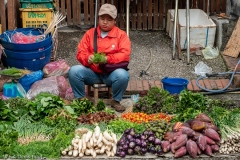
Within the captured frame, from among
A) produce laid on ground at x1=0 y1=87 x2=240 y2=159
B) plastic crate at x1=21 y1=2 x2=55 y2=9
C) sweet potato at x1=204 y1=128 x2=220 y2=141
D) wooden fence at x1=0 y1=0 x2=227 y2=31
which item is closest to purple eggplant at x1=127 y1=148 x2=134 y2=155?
produce laid on ground at x1=0 y1=87 x2=240 y2=159

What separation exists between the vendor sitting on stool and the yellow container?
1984mm

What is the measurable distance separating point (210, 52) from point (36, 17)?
3.52m

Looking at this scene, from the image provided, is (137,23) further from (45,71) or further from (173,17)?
(45,71)

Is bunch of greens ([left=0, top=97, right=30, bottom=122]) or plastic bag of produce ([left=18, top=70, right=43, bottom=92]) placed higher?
plastic bag of produce ([left=18, top=70, right=43, bottom=92])

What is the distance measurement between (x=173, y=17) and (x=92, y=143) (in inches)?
208

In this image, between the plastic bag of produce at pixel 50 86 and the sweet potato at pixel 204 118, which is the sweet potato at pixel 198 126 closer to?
the sweet potato at pixel 204 118

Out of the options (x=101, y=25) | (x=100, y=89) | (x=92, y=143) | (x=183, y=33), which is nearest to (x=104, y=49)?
(x=101, y=25)

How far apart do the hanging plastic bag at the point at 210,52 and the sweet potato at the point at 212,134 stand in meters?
3.93

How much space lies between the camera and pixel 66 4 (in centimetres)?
1224

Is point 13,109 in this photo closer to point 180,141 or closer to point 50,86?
point 50,86

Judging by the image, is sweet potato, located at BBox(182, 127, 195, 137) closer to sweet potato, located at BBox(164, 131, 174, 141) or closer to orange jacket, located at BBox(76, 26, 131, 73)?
sweet potato, located at BBox(164, 131, 174, 141)

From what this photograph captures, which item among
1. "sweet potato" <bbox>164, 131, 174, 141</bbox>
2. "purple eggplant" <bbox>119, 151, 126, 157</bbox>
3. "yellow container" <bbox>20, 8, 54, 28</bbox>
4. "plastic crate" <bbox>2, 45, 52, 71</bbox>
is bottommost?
"purple eggplant" <bbox>119, 151, 126, 157</bbox>

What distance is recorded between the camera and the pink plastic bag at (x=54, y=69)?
964 cm

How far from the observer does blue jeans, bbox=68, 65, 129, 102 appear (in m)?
8.33
